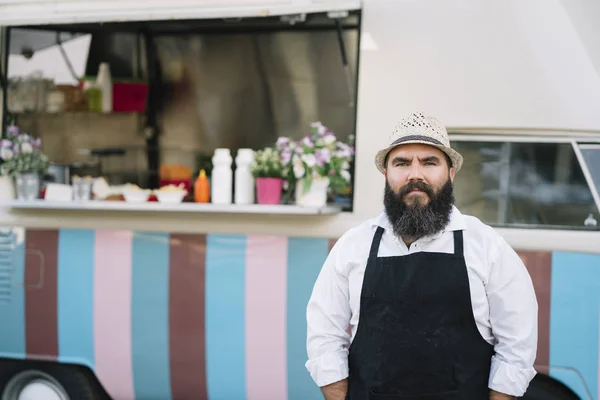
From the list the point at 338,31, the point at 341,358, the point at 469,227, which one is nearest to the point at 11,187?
the point at 338,31

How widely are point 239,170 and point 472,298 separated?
2.04 m

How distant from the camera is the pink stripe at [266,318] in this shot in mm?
3693

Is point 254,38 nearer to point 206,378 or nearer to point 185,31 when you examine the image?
point 185,31

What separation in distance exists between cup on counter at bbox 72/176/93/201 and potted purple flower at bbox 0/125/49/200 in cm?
22

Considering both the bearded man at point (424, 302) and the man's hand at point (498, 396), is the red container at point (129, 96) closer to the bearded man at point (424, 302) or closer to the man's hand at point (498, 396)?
the bearded man at point (424, 302)

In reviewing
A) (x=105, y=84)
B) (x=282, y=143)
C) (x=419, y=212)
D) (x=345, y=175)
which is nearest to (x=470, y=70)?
(x=345, y=175)

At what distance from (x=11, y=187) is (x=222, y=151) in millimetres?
1302

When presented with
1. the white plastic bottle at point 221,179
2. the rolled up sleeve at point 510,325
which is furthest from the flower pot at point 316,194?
the rolled up sleeve at point 510,325

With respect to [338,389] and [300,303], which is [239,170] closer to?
[300,303]

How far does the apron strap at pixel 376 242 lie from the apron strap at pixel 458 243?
26 centimetres

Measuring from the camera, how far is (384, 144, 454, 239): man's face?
2373mm

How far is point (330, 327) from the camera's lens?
8.17 ft

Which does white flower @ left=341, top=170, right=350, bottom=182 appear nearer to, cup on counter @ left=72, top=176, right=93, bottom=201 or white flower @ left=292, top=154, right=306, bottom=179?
white flower @ left=292, top=154, right=306, bottom=179

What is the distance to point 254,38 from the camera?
4.57 m
